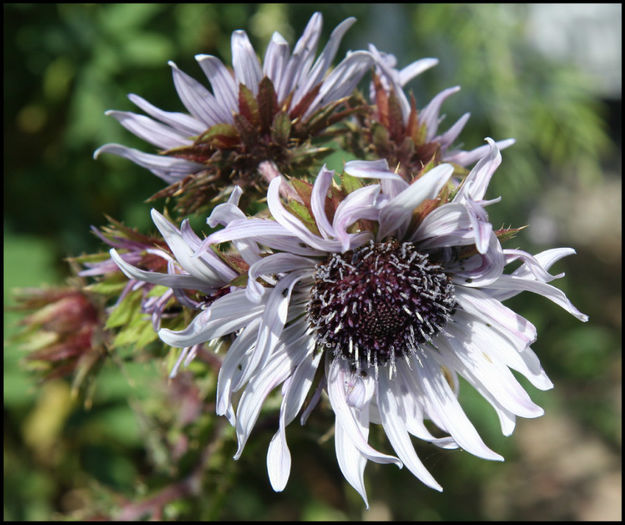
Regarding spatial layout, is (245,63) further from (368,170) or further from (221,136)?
(368,170)

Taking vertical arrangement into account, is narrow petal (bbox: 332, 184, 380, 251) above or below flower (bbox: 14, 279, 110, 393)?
above

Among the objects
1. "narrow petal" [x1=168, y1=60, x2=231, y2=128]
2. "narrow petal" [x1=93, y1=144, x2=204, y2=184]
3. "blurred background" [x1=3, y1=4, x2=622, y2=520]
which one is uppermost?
"narrow petal" [x1=168, y1=60, x2=231, y2=128]

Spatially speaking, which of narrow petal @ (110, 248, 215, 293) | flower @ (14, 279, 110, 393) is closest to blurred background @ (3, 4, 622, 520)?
flower @ (14, 279, 110, 393)

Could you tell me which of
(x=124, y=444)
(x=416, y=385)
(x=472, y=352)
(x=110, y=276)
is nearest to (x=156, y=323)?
(x=110, y=276)

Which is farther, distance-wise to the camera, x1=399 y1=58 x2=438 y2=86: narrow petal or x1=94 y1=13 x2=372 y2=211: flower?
x1=399 y1=58 x2=438 y2=86: narrow petal

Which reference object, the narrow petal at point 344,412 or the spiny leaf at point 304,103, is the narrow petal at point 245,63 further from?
the narrow petal at point 344,412

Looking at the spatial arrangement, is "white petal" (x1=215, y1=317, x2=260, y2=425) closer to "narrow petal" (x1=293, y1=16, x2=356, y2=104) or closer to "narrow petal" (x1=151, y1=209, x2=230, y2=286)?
"narrow petal" (x1=151, y1=209, x2=230, y2=286)

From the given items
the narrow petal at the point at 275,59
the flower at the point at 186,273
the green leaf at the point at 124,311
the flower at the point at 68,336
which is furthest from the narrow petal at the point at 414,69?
the flower at the point at 68,336

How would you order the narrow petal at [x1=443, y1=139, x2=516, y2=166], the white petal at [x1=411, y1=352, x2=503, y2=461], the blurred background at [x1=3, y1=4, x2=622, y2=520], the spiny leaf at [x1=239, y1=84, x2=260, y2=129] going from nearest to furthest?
the white petal at [x1=411, y1=352, x2=503, y2=461], the spiny leaf at [x1=239, y1=84, x2=260, y2=129], the narrow petal at [x1=443, y1=139, x2=516, y2=166], the blurred background at [x1=3, y1=4, x2=622, y2=520]

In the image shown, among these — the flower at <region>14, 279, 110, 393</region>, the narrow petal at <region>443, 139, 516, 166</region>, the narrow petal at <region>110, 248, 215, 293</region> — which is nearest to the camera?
the narrow petal at <region>110, 248, 215, 293</region>

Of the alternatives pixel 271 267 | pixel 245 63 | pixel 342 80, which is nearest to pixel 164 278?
pixel 271 267
